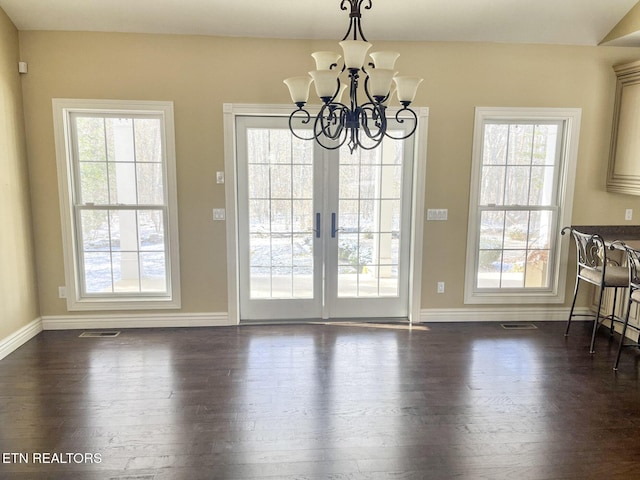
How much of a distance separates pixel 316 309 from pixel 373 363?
1147mm

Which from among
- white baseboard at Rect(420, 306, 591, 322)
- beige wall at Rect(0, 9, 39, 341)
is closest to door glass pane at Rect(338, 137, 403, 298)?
white baseboard at Rect(420, 306, 591, 322)

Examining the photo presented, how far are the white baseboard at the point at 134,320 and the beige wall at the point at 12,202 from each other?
277 mm

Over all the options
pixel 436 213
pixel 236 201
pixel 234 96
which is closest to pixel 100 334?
pixel 236 201

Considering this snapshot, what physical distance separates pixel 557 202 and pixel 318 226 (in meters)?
2.41

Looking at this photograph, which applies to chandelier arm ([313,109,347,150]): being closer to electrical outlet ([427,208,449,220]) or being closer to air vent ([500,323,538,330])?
electrical outlet ([427,208,449,220])

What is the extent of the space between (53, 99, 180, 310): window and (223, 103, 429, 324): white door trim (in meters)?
0.51

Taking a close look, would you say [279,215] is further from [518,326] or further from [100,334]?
[518,326]

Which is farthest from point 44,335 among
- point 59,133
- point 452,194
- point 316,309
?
point 452,194

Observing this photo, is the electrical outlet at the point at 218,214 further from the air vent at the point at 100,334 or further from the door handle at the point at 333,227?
the air vent at the point at 100,334

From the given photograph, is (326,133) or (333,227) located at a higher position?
(326,133)

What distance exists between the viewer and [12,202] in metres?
3.78

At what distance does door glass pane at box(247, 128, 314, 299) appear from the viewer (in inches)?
168

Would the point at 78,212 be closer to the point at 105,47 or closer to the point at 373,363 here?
the point at 105,47

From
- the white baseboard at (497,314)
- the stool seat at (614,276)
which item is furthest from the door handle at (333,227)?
the stool seat at (614,276)
